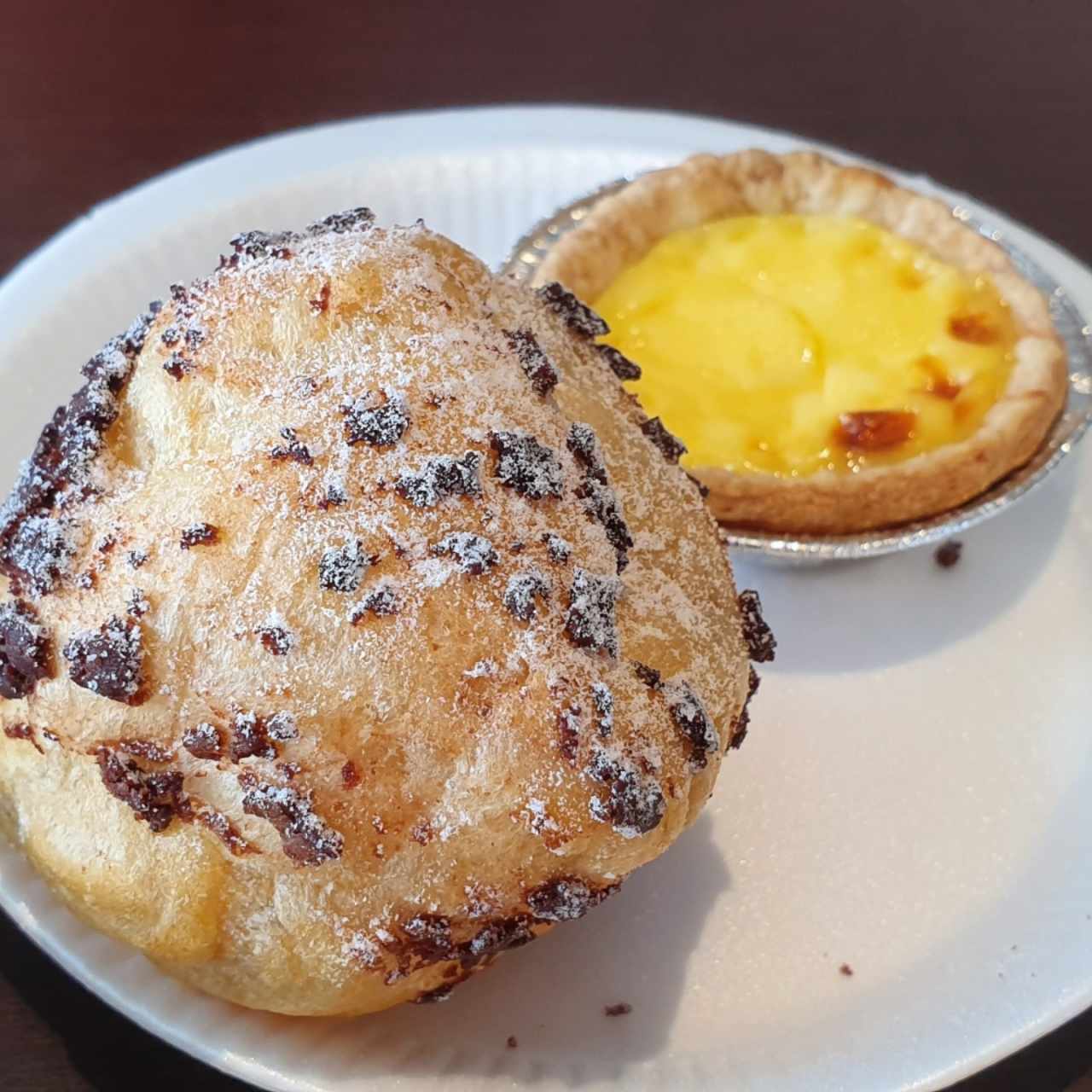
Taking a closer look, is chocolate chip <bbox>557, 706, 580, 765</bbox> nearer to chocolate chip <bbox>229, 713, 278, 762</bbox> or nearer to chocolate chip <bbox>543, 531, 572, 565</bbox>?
chocolate chip <bbox>543, 531, 572, 565</bbox>

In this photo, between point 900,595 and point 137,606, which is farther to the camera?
point 900,595

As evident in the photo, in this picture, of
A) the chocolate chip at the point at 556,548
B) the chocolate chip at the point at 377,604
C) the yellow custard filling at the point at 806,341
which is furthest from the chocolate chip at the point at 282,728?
the yellow custard filling at the point at 806,341

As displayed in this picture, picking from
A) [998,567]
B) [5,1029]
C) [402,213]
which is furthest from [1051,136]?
[5,1029]

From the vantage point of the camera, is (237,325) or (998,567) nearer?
(237,325)

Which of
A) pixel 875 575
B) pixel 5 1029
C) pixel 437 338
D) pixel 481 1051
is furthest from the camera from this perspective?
pixel 875 575

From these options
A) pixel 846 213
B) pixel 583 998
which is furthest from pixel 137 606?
pixel 846 213

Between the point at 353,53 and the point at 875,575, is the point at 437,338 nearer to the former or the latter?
the point at 875,575

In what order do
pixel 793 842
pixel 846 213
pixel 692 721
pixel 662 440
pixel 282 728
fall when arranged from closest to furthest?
1. pixel 282 728
2. pixel 692 721
3. pixel 662 440
4. pixel 793 842
5. pixel 846 213

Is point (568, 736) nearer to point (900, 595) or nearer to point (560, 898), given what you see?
point (560, 898)
